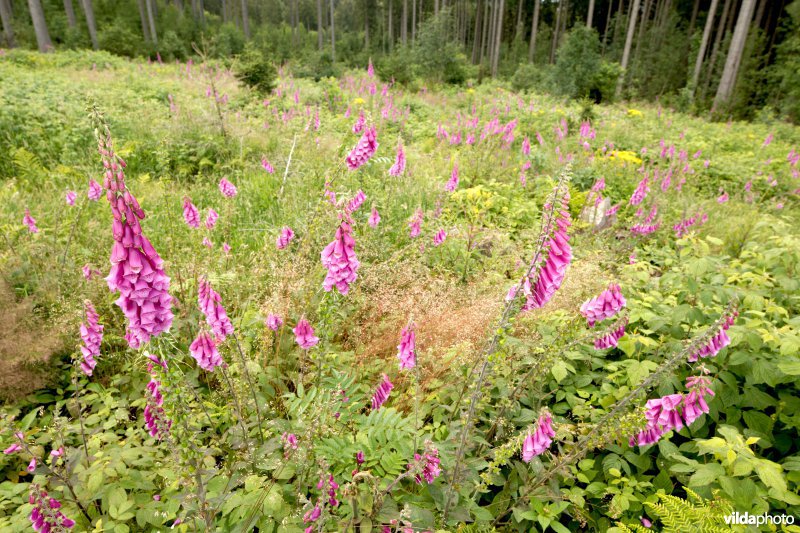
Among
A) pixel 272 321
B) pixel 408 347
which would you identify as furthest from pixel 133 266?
pixel 408 347

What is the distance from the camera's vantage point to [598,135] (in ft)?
32.7

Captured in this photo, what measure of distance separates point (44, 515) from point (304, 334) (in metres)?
1.23

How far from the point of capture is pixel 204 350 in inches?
67.5

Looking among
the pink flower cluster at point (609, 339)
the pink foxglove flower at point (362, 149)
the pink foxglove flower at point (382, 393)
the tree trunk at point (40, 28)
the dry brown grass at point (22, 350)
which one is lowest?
the dry brown grass at point (22, 350)

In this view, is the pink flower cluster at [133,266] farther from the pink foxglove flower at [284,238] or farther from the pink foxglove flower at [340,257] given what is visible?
the pink foxglove flower at [284,238]

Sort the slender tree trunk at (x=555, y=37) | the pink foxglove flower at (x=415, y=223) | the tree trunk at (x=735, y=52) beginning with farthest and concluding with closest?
the slender tree trunk at (x=555, y=37) < the tree trunk at (x=735, y=52) < the pink foxglove flower at (x=415, y=223)

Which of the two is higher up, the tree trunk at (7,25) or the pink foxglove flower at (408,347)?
the tree trunk at (7,25)

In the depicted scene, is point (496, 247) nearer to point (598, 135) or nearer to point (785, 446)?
point (785, 446)

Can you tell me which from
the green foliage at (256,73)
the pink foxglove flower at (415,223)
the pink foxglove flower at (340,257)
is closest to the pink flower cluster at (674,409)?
the pink foxglove flower at (340,257)

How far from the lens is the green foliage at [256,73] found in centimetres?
1053

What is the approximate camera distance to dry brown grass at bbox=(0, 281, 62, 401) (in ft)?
8.23

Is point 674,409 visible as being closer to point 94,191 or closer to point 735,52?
point 94,191

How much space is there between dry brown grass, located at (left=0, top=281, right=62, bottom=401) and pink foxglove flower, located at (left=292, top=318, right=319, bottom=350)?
199 cm

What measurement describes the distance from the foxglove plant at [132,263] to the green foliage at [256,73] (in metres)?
10.7
